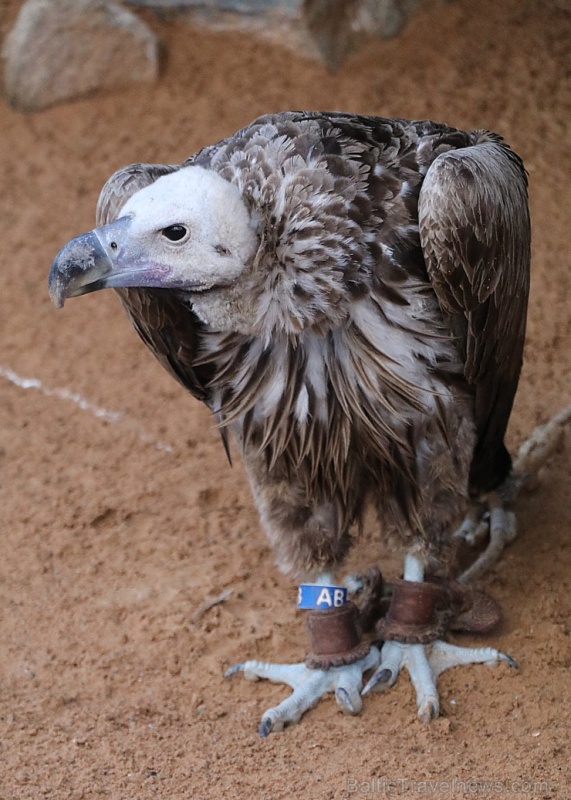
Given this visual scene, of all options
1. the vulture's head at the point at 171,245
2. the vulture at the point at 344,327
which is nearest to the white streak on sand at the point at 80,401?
the vulture at the point at 344,327

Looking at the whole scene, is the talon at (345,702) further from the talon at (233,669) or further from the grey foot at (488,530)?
the grey foot at (488,530)

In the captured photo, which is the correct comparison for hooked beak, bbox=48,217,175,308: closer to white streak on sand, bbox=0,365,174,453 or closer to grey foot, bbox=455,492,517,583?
grey foot, bbox=455,492,517,583

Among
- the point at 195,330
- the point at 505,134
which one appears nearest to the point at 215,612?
the point at 195,330

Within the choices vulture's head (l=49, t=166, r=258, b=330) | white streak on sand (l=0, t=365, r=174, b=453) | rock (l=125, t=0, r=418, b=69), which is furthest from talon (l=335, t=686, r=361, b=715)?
rock (l=125, t=0, r=418, b=69)

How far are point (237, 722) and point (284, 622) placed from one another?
58cm

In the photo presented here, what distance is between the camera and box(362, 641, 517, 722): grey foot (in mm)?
3770

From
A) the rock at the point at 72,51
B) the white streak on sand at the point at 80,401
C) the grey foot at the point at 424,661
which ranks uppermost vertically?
the rock at the point at 72,51

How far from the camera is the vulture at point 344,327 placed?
3.19 m

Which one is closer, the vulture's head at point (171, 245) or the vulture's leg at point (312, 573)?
the vulture's head at point (171, 245)

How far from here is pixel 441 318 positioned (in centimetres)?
345

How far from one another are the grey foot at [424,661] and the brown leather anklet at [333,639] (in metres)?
0.10

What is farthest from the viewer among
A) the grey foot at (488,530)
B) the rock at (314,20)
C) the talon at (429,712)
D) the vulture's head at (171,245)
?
the rock at (314,20)

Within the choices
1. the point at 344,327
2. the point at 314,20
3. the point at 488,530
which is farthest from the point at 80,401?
the point at 314,20

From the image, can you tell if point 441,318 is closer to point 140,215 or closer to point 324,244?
point 324,244
